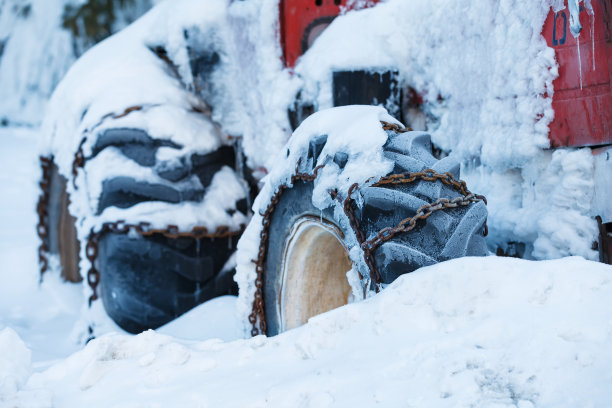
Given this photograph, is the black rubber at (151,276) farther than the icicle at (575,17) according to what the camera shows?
Yes

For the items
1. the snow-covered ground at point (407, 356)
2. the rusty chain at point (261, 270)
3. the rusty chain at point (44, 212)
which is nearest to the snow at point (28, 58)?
the rusty chain at point (44, 212)

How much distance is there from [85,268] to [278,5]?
142 cm

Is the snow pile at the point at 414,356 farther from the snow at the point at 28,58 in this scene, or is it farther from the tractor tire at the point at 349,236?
the snow at the point at 28,58

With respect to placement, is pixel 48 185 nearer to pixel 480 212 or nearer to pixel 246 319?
pixel 246 319

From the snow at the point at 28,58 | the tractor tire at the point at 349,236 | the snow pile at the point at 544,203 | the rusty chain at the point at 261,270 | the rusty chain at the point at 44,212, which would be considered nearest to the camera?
the tractor tire at the point at 349,236

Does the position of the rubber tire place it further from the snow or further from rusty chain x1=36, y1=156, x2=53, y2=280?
the snow

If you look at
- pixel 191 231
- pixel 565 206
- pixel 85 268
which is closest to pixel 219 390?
pixel 565 206

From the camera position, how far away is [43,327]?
3043 mm

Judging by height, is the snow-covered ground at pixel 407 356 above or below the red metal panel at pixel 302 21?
below

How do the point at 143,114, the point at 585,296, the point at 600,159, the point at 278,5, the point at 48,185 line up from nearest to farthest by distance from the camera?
the point at 585,296 → the point at 600,159 → the point at 278,5 → the point at 143,114 → the point at 48,185

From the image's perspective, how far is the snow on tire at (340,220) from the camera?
1.39 meters

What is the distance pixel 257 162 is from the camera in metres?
2.81

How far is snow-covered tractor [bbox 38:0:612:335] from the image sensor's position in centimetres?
148

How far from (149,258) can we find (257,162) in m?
0.67
